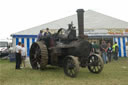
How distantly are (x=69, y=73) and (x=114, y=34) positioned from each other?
889cm

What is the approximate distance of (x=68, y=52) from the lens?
608cm

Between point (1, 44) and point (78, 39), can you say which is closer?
point (78, 39)

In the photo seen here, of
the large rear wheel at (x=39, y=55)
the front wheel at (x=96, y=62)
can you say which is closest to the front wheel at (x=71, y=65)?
the front wheel at (x=96, y=62)

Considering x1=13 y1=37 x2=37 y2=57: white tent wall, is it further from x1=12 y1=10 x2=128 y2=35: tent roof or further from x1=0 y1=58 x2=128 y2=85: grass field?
x1=0 y1=58 x2=128 y2=85: grass field

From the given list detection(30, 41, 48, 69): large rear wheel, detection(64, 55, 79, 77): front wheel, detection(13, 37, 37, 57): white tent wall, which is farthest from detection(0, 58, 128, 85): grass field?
detection(13, 37, 37, 57): white tent wall

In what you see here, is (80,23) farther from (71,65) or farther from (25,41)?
(25,41)

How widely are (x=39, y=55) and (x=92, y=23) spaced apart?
8358mm

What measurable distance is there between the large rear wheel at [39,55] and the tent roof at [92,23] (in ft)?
18.9

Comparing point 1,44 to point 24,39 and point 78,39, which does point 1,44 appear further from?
point 78,39

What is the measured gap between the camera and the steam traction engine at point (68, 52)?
5.67 m

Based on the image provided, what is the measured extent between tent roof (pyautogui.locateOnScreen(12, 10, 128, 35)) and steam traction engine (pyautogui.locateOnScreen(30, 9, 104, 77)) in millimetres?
6316

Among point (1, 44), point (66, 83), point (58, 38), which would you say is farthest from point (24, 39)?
point (66, 83)

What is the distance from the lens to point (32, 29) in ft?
44.4

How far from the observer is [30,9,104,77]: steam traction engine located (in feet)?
18.6
